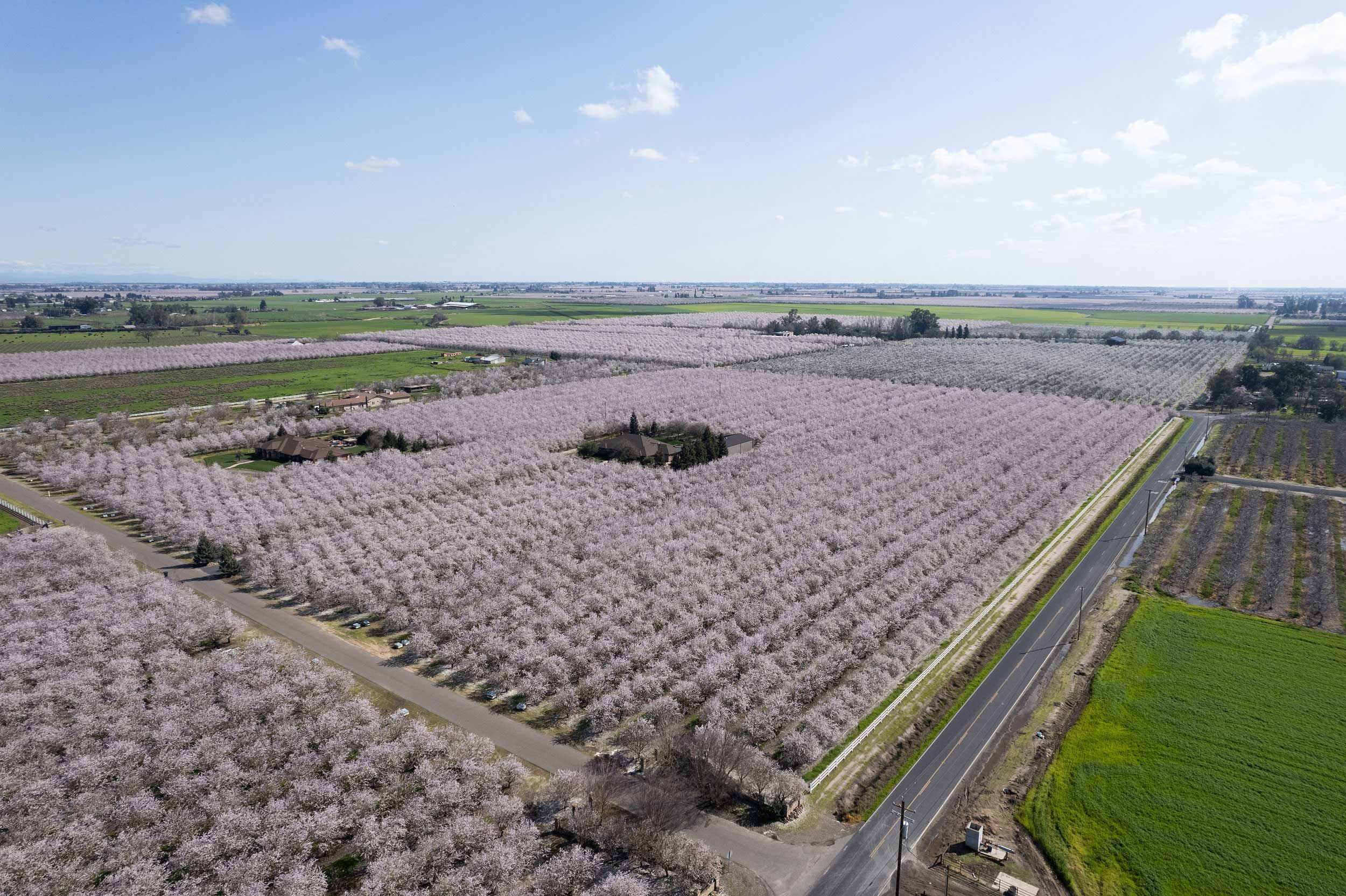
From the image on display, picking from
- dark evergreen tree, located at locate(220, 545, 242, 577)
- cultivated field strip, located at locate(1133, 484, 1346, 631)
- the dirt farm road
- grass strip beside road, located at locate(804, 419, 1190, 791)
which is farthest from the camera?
dark evergreen tree, located at locate(220, 545, 242, 577)

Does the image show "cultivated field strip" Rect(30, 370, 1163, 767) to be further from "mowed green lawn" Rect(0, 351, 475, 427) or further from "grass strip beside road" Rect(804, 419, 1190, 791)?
"mowed green lawn" Rect(0, 351, 475, 427)

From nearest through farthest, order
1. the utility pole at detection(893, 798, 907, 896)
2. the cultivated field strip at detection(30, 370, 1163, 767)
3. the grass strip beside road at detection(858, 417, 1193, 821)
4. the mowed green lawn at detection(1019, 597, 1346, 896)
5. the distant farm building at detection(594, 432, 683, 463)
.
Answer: the utility pole at detection(893, 798, 907, 896), the mowed green lawn at detection(1019, 597, 1346, 896), the grass strip beside road at detection(858, 417, 1193, 821), the cultivated field strip at detection(30, 370, 1163, 767), the distant farm building at detection(594, 432, 683, 463)

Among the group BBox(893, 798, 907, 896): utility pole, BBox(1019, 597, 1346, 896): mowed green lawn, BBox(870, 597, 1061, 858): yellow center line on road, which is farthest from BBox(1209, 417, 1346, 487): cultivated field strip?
BBox(893, 798, 907, 896): utility pole

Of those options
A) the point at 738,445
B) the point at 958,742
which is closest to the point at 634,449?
the point at 738,445

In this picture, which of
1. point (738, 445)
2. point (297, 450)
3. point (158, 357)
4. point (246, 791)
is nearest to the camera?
point (246, 791)

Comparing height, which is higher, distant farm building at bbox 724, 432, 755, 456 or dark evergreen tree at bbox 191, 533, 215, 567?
distant farm building at bbox 724, 432, 755, 456

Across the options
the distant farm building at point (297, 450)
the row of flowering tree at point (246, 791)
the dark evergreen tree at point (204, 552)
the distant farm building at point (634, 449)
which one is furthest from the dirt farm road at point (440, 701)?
the distant farm building at point (634, 449)

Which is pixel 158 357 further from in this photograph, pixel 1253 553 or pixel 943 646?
pixel 1253 553
